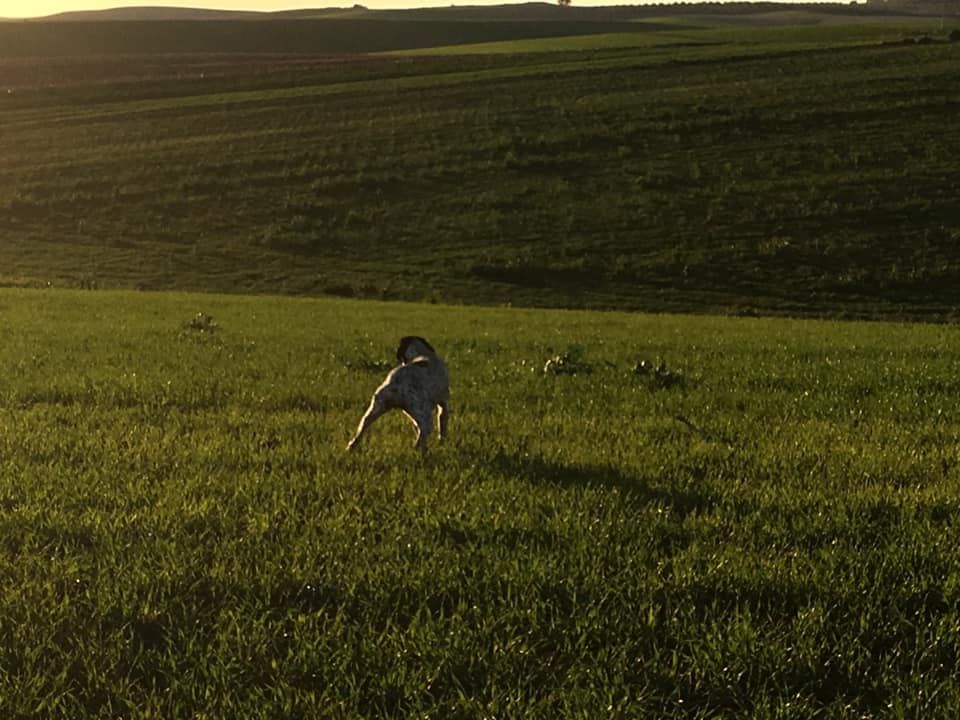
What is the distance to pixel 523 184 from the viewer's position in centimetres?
4303

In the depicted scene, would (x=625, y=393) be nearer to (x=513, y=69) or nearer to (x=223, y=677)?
(x=223, y=677)

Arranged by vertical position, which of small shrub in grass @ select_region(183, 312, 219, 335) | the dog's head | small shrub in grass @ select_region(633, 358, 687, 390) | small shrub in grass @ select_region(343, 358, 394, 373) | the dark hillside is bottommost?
small shrub in grass @ select_region(183, 312, 219, 335)

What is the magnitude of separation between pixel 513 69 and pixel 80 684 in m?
74.3

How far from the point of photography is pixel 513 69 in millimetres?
73562

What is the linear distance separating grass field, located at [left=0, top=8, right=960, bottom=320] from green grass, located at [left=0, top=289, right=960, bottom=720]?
22.0 metres

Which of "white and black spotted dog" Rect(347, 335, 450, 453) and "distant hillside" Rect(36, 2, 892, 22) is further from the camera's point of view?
"distant hillside" Rect(36, 2, 892, 22)

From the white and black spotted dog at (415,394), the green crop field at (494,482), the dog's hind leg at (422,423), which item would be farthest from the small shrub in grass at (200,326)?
the dog's hind leg at (422,423)

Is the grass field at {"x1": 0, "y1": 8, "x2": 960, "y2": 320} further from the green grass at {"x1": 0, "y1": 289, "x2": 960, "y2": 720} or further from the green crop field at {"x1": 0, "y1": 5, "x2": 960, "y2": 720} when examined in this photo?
the green grass at {"x1": 0, "y1": 289, "x2": 960, "y2": 720}

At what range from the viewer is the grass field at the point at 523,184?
32.4m

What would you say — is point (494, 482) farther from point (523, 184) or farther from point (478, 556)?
point (523, 184)

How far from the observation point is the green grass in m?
3.80

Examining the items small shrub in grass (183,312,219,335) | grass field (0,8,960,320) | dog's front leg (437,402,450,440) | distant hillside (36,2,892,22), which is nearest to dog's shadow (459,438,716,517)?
dog's front leg (437,402,450,440)

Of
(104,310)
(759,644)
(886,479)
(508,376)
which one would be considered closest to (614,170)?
(104,310)

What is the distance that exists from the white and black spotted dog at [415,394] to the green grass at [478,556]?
0.92ft
